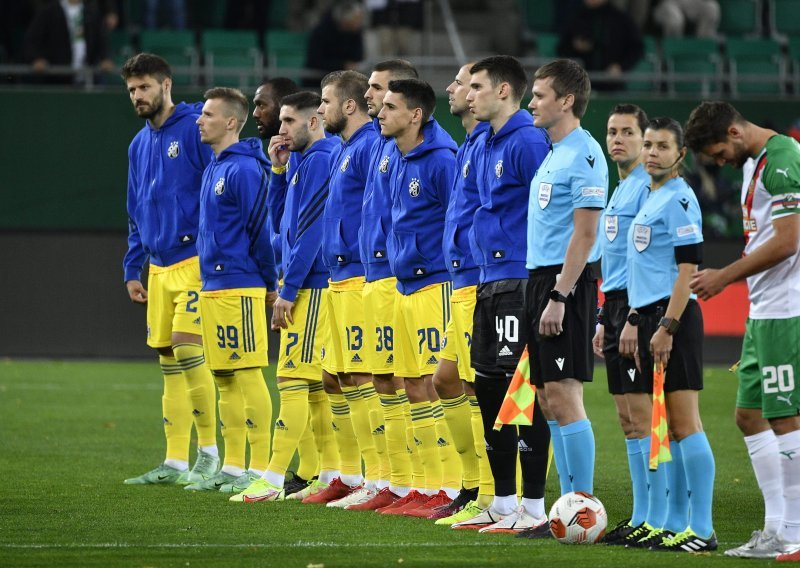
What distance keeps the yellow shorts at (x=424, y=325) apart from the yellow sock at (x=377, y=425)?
0.56 m

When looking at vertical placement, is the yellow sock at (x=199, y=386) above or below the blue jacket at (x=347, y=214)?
below

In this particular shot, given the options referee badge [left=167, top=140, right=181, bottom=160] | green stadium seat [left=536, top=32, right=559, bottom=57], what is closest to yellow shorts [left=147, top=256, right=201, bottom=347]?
referee badge [left=167, top=140, right=181, bottom=160]

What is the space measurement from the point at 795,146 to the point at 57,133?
14.2 meters

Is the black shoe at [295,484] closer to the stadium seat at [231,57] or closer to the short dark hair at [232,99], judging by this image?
the short dark hair at [232,99]

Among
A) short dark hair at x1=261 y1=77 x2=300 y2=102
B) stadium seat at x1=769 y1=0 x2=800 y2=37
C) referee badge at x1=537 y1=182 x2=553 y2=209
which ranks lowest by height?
referee badge at x1=537 y1=182 x2=553 y2=209

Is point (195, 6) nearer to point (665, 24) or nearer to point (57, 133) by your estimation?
point (57, 133)

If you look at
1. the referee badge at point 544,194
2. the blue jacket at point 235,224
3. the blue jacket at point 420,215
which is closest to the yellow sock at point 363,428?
the blue jacket at point 420,215

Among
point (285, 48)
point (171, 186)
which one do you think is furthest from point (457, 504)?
point (285, 48)

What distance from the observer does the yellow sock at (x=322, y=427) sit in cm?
976

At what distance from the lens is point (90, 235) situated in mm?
19422

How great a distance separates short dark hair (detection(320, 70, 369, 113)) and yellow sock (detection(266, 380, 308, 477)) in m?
1.93

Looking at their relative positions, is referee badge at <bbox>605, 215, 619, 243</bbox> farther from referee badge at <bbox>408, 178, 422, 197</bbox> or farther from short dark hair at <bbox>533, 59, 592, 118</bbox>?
referee badge at <bbox>408, 178, 422, 197</bbox>

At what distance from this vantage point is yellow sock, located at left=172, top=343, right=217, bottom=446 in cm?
1020

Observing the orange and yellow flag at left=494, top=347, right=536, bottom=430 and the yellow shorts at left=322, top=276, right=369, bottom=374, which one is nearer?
the orange and yellow flag at left=494, top=347, right=536, bottom=430
